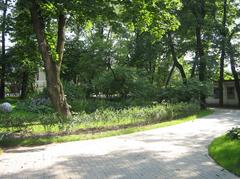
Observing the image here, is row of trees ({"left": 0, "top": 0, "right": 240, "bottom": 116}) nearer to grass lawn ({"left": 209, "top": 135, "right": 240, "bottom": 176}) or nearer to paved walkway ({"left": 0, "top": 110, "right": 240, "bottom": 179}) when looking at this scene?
paved walkway ({"left": 0, "top": 110, "right": 240, "bottom": 179})

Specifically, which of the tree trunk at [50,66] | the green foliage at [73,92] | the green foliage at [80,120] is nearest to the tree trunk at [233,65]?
the green foliage at [73,92]

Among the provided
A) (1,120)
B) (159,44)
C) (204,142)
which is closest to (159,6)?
(204,142)

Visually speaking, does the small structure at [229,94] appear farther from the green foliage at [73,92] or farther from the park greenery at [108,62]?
the green foliage at [73,92]

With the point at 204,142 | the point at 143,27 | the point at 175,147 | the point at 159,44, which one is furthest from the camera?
the point at 159,44

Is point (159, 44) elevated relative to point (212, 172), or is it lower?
elevated

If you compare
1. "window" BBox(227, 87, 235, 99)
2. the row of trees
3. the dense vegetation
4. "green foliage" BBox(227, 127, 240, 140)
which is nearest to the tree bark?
the row of trees

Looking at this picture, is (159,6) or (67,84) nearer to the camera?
(159,6)

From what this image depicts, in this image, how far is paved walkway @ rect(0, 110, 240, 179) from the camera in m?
7.22

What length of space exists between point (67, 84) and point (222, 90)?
652 inches

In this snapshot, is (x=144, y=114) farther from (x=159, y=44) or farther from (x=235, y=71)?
(x=235, y=71)

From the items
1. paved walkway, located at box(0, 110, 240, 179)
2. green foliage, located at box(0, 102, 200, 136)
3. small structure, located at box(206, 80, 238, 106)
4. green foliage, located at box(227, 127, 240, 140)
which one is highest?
small structure, located at box(206, 80, 238, 106)

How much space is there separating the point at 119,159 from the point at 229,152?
2701 mm

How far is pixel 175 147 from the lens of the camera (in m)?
10.3

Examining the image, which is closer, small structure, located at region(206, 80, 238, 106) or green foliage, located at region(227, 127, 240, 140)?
green foliage, located at region(227, 127, 240, 140)
